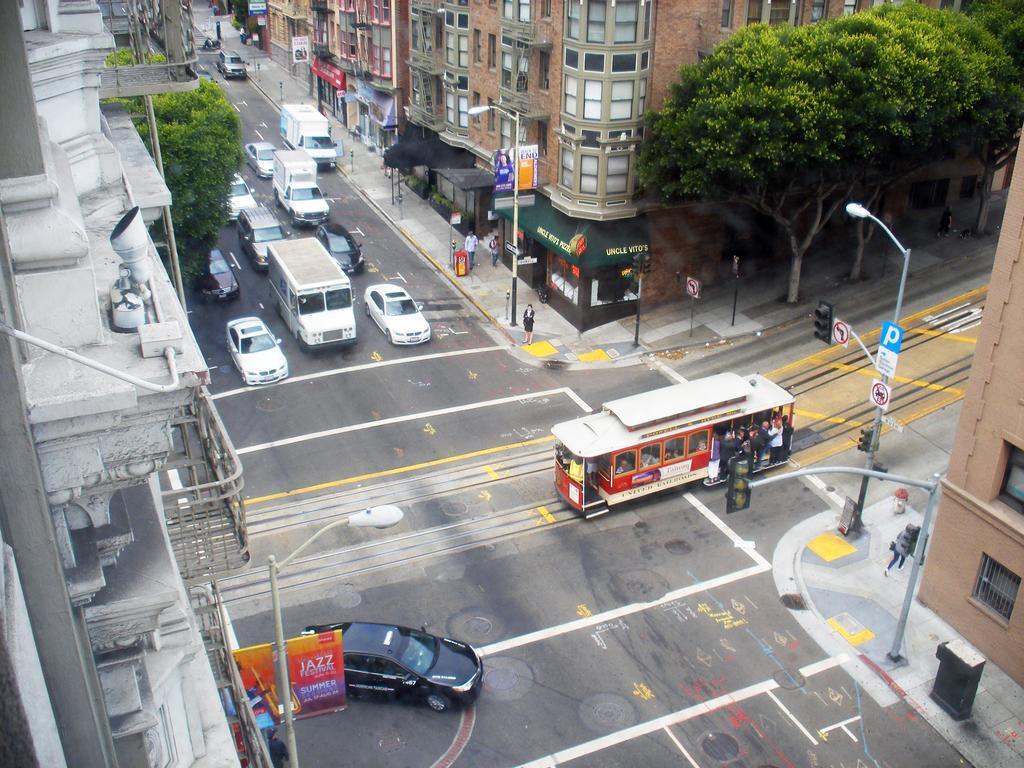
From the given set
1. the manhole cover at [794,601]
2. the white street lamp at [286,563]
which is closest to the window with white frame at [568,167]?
the manhole cover at [794,601]

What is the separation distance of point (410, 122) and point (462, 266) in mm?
15466

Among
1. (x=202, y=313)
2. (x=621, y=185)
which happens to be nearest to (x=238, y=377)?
(x=202, y=313)

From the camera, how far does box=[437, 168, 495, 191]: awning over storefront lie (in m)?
45.3

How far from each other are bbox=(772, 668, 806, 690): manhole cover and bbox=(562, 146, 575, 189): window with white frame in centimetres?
2180

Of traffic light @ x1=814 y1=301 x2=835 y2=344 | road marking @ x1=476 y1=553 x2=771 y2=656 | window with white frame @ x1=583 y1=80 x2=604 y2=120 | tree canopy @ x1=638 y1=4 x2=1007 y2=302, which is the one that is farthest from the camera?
window with white frame @ x1=583 y1=80 x2=604 y2=120

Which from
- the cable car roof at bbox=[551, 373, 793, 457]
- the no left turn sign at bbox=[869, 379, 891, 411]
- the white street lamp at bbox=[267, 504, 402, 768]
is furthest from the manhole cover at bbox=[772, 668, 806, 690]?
the white street lamp at bbox=[267, 504, 402, 768]

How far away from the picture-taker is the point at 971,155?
44125 mm

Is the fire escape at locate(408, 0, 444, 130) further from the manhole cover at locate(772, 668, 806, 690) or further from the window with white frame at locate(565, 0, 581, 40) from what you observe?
the manhole cover at locate(772, 668, 806, 690)

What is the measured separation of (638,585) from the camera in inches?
989

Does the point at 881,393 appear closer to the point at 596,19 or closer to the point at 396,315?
the point at 596,19

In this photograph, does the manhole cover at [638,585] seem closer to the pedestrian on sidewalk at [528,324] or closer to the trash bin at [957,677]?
the trash bin at [957,677]

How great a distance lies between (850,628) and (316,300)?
22.8 m

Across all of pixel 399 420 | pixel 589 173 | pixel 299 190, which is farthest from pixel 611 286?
pixel 299 190

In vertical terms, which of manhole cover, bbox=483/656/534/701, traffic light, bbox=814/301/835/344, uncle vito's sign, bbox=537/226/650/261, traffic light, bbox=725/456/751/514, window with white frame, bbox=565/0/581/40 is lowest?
manhole cover, bbox=483/656/534/701
